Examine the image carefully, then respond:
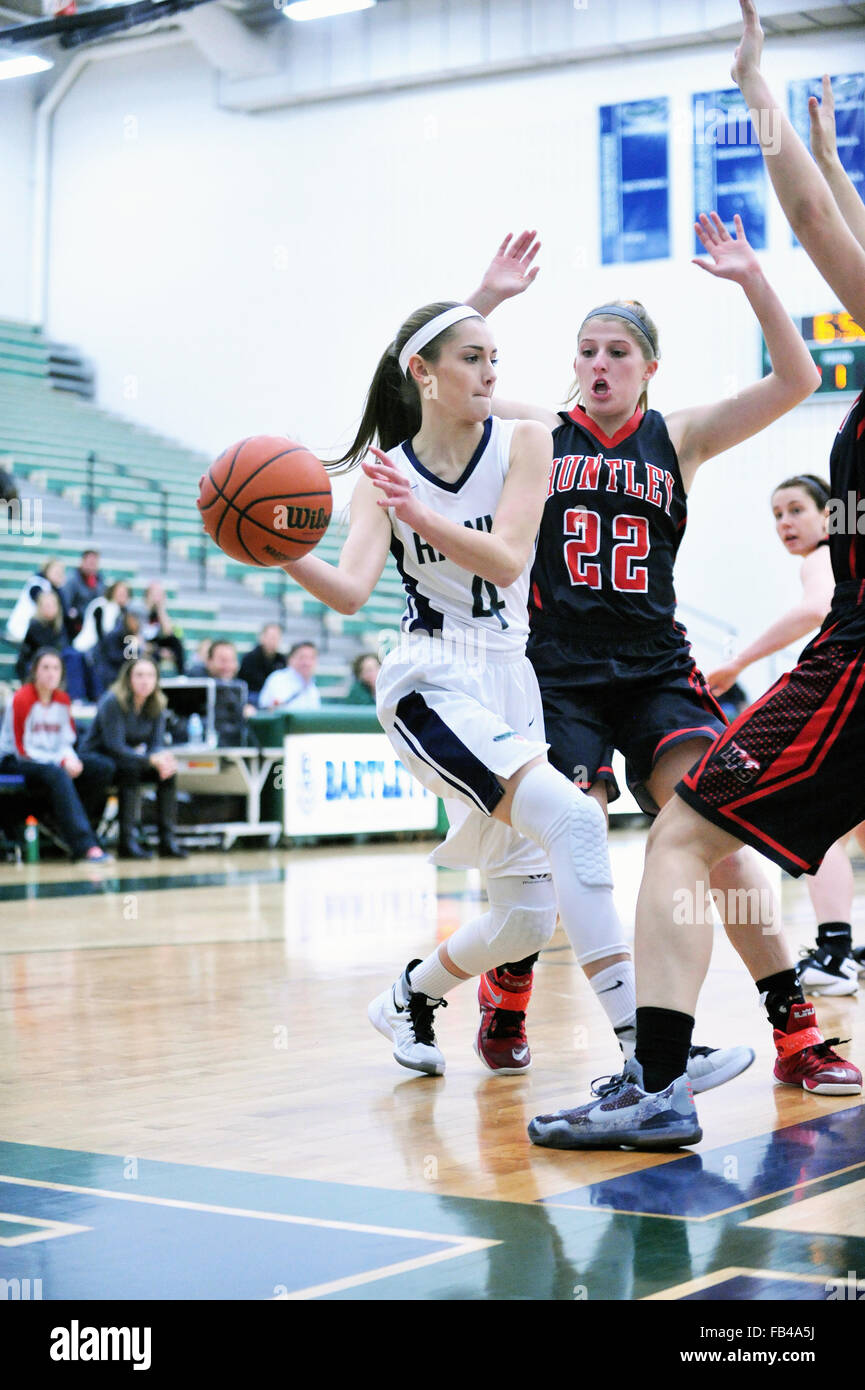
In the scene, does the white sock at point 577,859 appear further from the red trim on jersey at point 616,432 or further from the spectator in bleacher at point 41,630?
the spectator in bleacher at point 41,630

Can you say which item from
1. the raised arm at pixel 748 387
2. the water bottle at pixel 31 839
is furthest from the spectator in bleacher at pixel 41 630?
the raised arm at pixel 748 387

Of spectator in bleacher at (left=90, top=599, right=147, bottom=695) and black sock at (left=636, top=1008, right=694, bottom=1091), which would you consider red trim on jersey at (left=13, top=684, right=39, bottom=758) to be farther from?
black sock at (left=636, top=1008, right=694, bottom=1091)

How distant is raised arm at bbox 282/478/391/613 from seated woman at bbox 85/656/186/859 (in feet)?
26.1

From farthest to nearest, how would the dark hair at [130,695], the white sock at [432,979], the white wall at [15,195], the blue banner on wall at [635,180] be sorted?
1. the white wall at [15,195]
2. the blue banner on wall at [635,180]
3. the dark hair at [130,695]
4. the white sock at [432,979]

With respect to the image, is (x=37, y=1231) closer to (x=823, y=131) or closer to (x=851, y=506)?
(x=851, y=506)

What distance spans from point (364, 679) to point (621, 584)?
1014cm

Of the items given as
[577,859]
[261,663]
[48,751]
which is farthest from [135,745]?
[577,859]

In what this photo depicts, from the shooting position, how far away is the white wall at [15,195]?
74.9ft

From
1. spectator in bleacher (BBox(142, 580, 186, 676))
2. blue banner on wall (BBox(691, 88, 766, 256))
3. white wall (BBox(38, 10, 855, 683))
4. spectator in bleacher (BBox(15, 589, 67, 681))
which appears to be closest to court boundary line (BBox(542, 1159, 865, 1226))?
spectator in bleacher (BBox(15, 589, 67, 681))

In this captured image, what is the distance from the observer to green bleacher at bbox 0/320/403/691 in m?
17.4

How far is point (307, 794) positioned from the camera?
41.2 feet

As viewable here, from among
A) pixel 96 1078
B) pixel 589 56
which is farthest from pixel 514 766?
pixel 589 56
